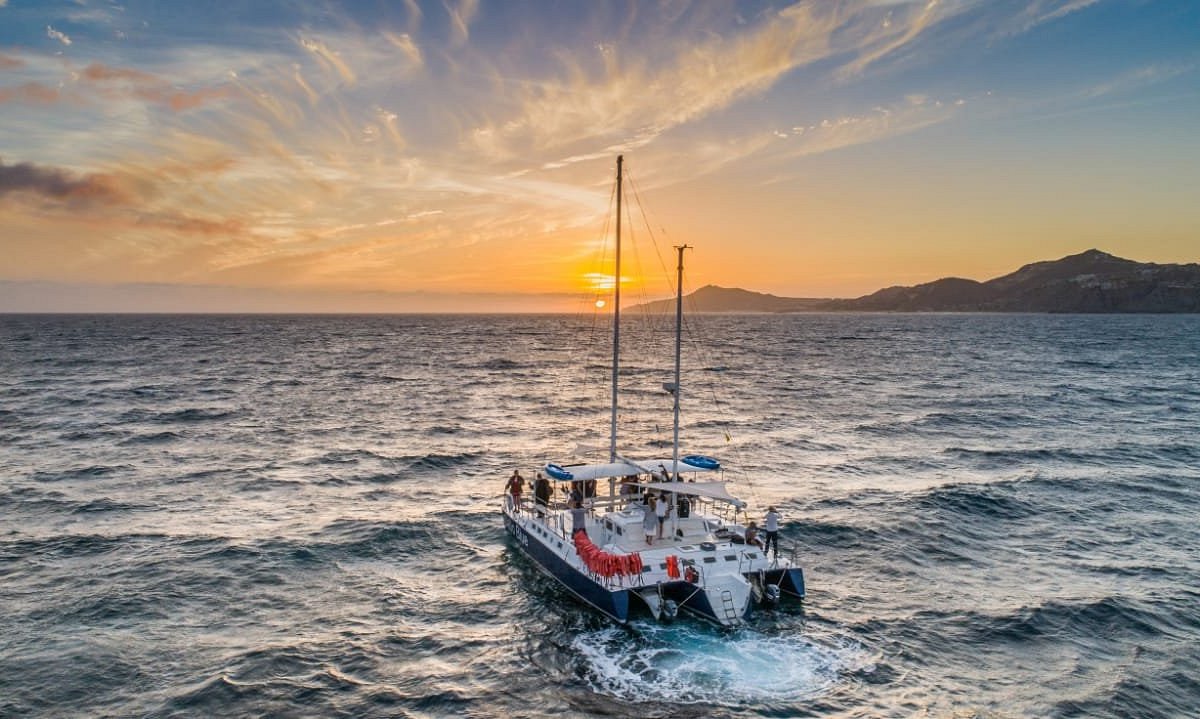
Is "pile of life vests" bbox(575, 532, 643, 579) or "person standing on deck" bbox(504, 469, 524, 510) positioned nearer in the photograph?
"pile of life vests" bbox(575, 532, 643, 579)

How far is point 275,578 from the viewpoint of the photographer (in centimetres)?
2648

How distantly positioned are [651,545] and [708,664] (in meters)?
5.97

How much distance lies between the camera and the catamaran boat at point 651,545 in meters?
22.6

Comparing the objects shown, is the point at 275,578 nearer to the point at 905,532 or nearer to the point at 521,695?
the point at 521,695

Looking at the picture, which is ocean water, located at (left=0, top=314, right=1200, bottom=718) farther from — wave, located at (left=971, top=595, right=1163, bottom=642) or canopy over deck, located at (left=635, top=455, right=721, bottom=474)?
canopy over deck, located at (left=635, top=455, right=721, bottom=474)

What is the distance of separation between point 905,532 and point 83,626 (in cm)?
3020

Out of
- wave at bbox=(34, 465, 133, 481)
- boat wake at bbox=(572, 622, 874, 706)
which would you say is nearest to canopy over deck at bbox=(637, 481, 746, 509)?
boat wake at bbox=(572, 622, 874, 706)

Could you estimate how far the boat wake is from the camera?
18.5 m

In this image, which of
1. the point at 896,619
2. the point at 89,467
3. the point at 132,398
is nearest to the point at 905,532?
the point at 896,619

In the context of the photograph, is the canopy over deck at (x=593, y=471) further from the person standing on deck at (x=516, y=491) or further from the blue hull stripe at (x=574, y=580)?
the person standing on deck at (x=516, y=491)

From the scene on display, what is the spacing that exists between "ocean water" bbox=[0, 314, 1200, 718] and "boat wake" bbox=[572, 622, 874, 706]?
0.10 meters

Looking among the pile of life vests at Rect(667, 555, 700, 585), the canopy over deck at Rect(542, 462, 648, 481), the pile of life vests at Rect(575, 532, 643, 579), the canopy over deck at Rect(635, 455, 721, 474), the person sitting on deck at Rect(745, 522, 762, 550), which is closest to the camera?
the pile of life vests at Rect(667, 555, 700, 585)

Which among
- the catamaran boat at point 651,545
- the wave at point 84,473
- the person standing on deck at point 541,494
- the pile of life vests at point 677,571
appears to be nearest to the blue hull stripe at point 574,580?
the catamaran boat at point 651,545

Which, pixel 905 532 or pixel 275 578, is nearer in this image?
pixel 275 578
